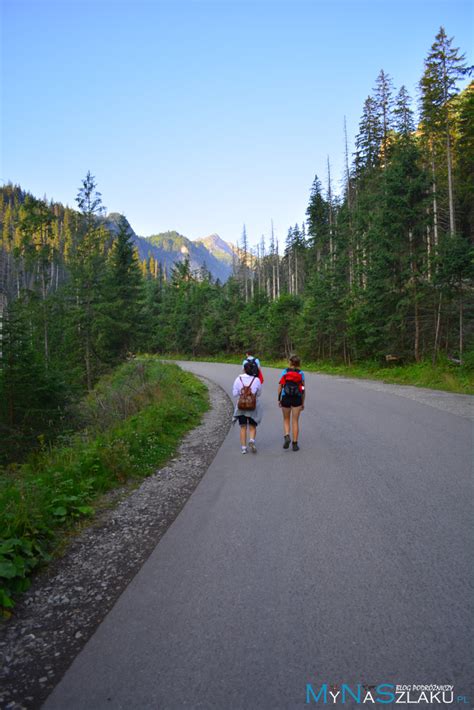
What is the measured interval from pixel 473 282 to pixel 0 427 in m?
20.1

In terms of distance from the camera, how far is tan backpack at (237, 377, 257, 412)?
7852 millimetres

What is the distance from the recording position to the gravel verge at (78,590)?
2.49m

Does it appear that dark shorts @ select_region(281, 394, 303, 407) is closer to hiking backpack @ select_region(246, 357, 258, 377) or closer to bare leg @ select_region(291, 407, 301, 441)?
bare leg @ select_region(291, 407, 301, 441)

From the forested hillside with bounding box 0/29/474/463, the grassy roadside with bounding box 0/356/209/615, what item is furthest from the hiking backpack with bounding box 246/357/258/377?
the forested hillside with bounding box 0/29/474/463

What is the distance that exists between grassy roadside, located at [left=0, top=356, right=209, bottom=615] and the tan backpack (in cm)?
178

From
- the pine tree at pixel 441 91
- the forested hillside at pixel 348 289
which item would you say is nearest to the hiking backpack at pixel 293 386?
the forested hillside at pixel 348 289

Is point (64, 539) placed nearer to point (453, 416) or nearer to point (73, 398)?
point (453, 416)

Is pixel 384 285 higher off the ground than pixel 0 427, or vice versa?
pixel 384 285

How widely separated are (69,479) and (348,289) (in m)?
28.2

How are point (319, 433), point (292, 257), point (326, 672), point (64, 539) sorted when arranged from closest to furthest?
point (326, 672), point (64, 539), point (319, 433), point (292, 257)

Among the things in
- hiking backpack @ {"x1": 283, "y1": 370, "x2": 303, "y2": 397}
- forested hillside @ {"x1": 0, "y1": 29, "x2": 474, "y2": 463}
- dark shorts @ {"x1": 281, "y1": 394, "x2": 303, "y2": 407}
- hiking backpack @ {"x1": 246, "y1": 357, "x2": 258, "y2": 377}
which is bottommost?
dark shorts @ {"x1": 281, "y1": 394, "x2": 303, "y2": 407}

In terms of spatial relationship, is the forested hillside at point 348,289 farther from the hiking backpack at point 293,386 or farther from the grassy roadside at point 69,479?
the hiking backpack at point 293,386

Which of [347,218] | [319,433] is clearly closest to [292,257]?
[347,218]

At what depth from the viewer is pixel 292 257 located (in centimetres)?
6606
